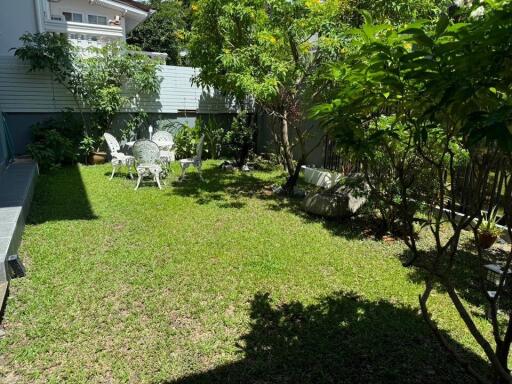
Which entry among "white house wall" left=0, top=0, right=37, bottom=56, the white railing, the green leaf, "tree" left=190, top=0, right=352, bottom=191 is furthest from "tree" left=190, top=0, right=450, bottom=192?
the white railing

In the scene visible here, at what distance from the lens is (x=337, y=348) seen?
9.96 ft

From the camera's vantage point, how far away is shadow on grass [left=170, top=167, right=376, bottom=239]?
591 cm

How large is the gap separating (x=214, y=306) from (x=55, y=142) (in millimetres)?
7084

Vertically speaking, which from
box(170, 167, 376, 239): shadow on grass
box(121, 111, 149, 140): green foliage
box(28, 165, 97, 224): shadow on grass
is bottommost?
box(170, 167, 376, 239): shadow on grass

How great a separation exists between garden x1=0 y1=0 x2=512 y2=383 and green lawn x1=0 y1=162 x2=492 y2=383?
0.06ft

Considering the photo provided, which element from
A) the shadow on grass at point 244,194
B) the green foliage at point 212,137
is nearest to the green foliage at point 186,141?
the green foliage at point 212,137

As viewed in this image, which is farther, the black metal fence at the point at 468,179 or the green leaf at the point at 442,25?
the black metal fence at the point at 468,179

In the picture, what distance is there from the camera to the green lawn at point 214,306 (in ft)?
9.19

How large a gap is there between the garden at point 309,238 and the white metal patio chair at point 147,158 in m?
0.06

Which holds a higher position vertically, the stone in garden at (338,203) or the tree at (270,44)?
the tree at (270,44)

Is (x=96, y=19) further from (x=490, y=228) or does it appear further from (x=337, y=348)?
(x=337, y=348)

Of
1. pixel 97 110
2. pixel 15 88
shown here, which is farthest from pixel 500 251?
pixel 15 88

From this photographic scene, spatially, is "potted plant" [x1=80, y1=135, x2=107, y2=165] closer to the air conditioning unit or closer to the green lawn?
the green lawn

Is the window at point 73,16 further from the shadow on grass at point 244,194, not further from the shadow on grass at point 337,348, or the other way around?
the shadow on grass at point 337,348
